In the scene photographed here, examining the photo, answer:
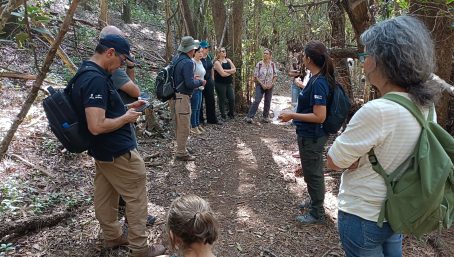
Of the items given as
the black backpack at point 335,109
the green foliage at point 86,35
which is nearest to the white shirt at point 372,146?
the black backpack at point 335,109

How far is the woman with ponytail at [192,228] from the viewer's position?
1.86m

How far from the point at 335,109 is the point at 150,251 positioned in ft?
7.34

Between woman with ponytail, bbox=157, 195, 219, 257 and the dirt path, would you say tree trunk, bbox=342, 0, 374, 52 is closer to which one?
the dirt path

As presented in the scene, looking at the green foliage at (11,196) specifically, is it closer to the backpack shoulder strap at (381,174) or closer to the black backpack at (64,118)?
the black backpack at (64,118)

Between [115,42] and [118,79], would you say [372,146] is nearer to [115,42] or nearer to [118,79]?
[115,42]

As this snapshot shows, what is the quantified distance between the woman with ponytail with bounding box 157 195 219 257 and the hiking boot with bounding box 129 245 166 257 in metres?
1.66

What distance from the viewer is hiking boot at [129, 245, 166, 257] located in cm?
341

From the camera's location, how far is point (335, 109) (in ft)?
12.6

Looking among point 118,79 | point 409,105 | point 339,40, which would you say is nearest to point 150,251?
point 118,79

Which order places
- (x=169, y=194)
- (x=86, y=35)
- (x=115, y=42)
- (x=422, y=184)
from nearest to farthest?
(x=422, y=184) < (x=115, y=42) < (x=169, y=194) < (x=86, y=35)

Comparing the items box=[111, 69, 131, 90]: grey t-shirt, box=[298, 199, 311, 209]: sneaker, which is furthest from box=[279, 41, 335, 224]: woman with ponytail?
box=[111, 69, 131, 90]: grey t-shirt

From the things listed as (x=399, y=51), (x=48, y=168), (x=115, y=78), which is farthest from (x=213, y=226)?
(x=48, y=168)

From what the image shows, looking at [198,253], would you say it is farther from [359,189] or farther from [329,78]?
[329,78]

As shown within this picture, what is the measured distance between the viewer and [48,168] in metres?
5.29
